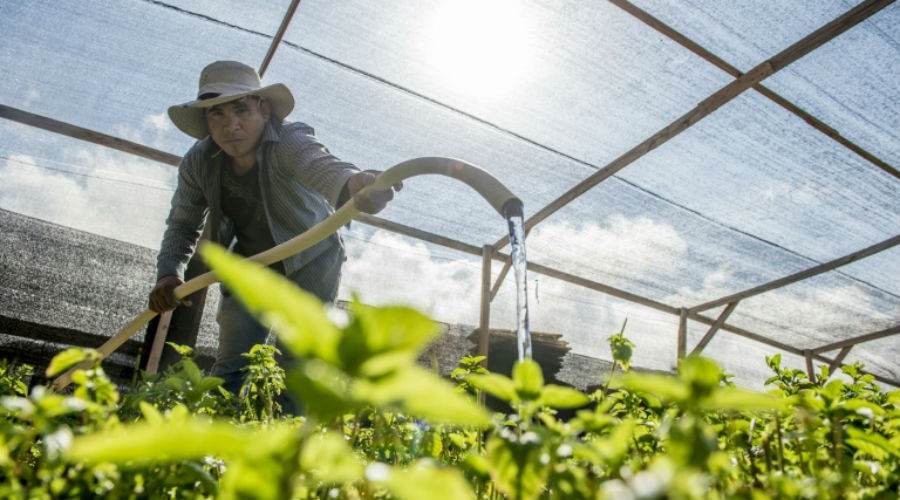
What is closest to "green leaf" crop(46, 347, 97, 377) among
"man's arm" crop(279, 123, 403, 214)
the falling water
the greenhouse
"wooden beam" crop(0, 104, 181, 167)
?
the falling water

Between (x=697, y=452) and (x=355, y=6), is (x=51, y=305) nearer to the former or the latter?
(x=355, y=6)

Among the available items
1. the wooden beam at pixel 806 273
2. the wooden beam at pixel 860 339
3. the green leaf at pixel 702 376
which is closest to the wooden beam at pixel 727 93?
the wooden beam at pixel 806 273

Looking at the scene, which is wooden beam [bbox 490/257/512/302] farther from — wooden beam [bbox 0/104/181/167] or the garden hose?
the garden hose

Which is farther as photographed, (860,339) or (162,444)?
(860,339)

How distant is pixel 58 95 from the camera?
391 cm

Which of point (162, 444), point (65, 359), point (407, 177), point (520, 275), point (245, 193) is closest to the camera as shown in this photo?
point (162, 444)

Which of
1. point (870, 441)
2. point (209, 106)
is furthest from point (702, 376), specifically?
point (209, 106)

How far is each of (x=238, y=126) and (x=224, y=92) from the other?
159 millimetres

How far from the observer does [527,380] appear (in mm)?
454

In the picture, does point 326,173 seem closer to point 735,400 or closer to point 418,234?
point 735,400

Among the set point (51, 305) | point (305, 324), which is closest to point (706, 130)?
point (305, 324)

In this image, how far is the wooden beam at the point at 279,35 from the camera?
3423mm

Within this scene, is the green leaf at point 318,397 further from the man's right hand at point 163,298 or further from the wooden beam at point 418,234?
the wooden beam at point 418,234

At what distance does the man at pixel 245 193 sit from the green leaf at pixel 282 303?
215cm
